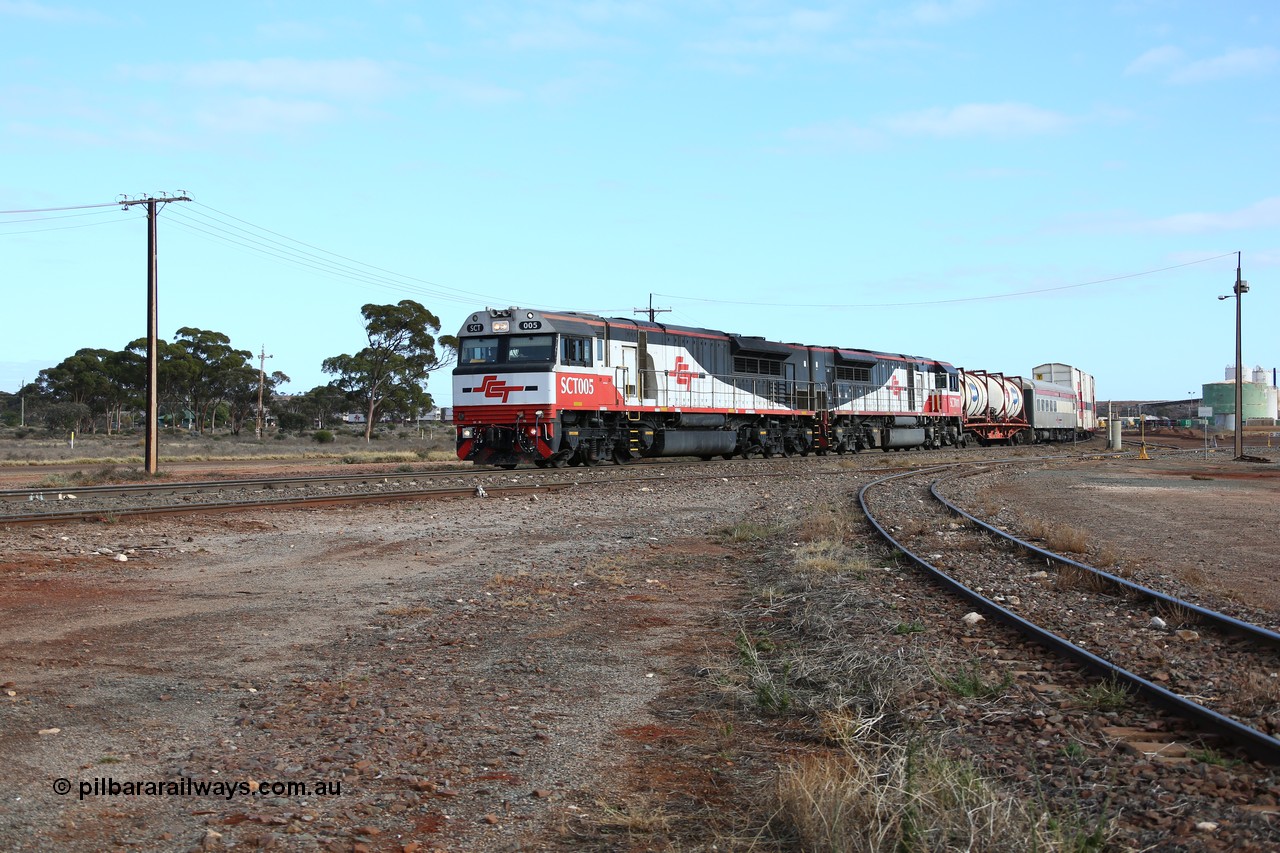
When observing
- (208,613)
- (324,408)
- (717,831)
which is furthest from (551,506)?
(324,408)

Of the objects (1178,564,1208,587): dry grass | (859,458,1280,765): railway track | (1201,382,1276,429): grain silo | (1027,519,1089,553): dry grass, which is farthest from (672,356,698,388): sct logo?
(1201,382,1276,429): grain silo

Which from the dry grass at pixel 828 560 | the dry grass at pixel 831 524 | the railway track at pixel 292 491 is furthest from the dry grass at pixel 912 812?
the railway track at pixel 292 491

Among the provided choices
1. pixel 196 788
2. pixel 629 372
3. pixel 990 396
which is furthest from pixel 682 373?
pixel 990 396

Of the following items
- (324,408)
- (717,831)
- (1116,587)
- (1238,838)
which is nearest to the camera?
(1238,838)

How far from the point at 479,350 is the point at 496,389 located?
119 centimetres

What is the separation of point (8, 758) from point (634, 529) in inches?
400

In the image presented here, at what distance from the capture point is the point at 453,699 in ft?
18.7

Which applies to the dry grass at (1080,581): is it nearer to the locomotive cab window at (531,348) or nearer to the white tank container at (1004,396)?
the locomotive cab window at (531,348)

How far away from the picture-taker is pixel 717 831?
12.3 feet

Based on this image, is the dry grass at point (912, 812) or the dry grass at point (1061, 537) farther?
the dry grass at point (1061, 537)

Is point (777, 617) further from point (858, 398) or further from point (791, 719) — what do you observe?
point (858, 398)

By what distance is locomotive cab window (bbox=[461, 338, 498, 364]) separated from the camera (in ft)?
76.2

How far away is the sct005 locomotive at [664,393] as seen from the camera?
22766 millimetres

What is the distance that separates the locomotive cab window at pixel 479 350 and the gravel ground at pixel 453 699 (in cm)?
1086
